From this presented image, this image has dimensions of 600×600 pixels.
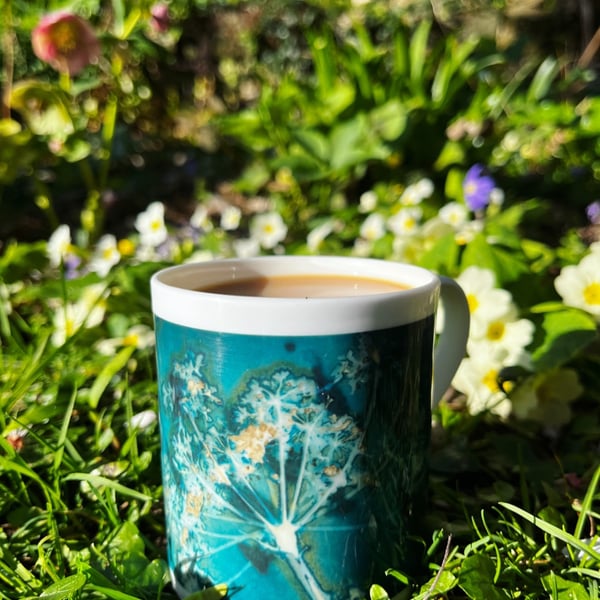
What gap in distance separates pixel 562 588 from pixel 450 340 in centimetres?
32

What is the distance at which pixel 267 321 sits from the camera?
2.25ft

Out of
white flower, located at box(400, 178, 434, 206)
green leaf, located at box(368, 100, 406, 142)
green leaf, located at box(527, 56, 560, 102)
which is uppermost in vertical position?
green leaf, located at box(527, 56, 560, 102)

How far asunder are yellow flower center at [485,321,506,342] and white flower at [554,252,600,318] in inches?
6.9

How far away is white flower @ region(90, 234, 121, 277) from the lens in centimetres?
167

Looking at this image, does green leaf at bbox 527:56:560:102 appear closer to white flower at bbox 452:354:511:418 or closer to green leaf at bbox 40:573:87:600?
white flower at bbox 452:354:511:418

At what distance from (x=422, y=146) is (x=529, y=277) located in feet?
4.10

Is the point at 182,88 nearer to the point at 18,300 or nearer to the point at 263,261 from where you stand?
the point at 18,300

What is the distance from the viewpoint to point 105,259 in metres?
1.76

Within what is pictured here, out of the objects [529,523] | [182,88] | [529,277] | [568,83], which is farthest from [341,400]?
[182,88]

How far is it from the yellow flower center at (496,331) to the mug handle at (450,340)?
27 cm

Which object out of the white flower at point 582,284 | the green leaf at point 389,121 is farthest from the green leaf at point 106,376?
the green leaf at point 389,121

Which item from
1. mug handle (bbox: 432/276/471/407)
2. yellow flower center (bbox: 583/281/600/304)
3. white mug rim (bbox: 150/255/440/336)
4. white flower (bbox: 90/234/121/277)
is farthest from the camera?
white flower (bbox: 90/234/121/277)

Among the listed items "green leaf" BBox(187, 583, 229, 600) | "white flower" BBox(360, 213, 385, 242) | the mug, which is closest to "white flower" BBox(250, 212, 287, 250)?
"white flower" BBox(360, 213, 385, 242)

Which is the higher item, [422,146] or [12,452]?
[422,146]
